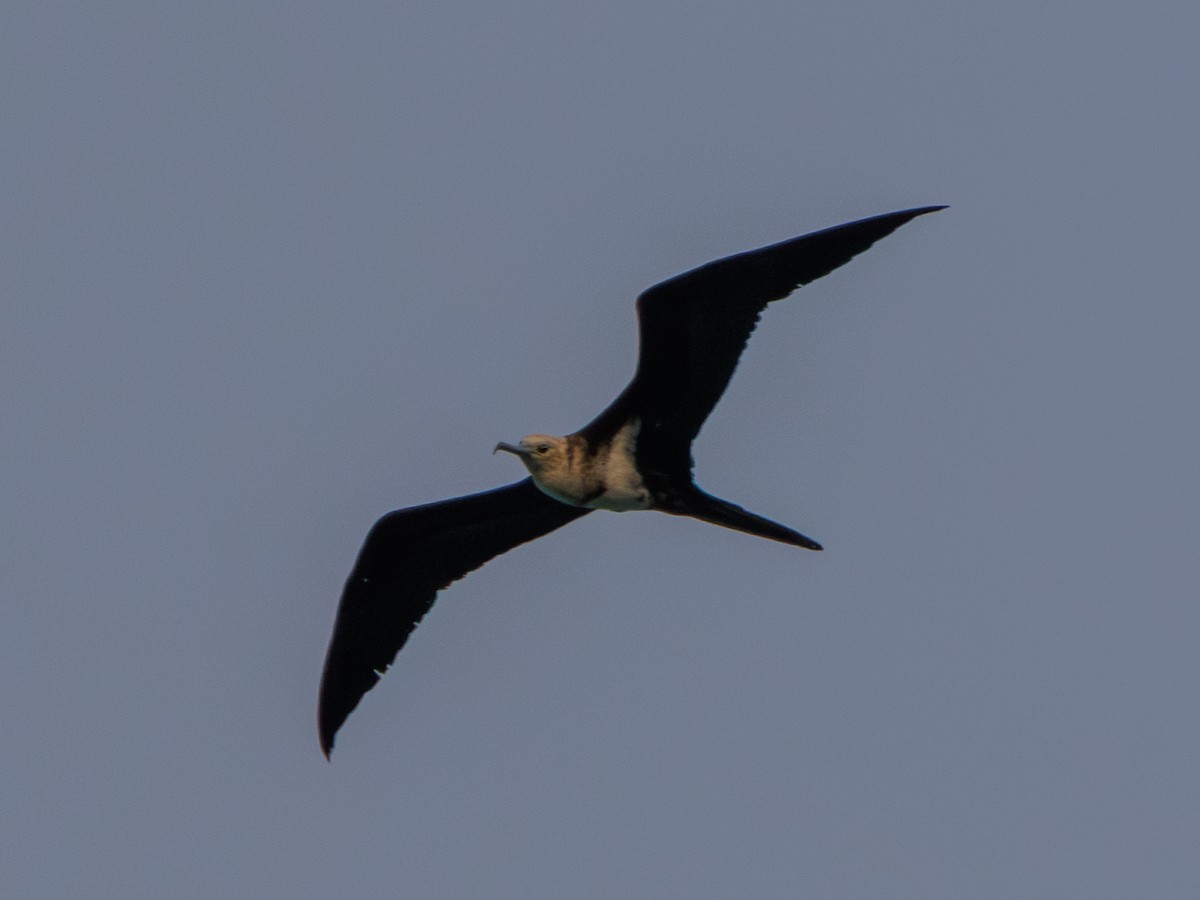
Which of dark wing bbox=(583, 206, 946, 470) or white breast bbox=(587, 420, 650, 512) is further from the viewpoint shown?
white breast bbox=(587, 420, 650, 512)

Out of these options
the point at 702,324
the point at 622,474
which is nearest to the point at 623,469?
the point at 622,474

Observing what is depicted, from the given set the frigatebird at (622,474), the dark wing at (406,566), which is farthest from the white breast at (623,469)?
the dark wing at (406,566)

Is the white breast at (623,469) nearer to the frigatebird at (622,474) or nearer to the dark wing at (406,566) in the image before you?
the frigatebird at (622,474)

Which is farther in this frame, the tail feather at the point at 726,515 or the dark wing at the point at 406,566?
the dark wing at the point at 406,566

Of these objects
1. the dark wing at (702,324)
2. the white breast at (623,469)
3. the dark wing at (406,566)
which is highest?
the dark wing at (702,324)

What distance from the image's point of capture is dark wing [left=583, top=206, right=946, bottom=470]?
9516mm

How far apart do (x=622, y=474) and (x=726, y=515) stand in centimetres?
57

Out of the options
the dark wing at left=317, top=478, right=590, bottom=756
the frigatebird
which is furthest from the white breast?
the dark wing at left=317, top=478, right=590, bottom=756

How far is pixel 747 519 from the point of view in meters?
9.88

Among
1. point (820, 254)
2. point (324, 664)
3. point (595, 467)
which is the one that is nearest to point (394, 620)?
point (324, 664)

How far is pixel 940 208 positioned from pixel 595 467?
2.17 metres

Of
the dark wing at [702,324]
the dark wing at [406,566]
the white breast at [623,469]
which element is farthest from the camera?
the dark wing at [406,566]

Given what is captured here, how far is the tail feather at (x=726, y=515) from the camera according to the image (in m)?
9.83

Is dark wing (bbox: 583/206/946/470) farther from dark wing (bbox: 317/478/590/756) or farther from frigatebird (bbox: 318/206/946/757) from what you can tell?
dark wing (bbox: 317/478/590/756)
